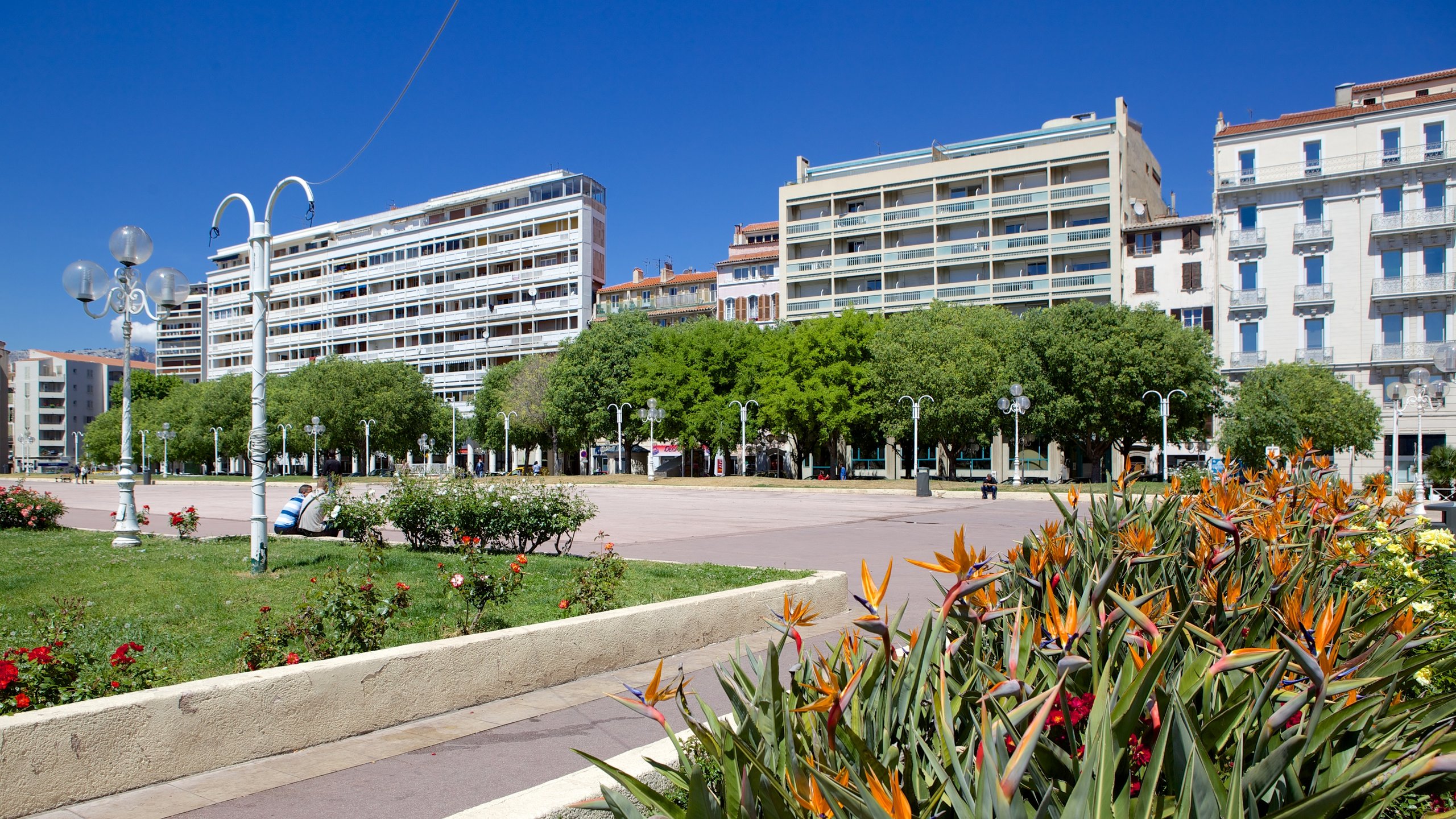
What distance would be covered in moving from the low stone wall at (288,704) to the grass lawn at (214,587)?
740 millimetres

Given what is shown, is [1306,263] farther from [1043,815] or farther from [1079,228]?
[1043,815]

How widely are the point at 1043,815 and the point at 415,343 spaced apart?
300 ft

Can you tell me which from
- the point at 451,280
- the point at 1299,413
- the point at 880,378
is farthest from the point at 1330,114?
the point at 451,280

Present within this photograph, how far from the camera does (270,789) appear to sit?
4.27 metres

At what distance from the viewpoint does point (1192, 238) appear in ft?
175

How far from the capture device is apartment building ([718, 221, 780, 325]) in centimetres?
7431

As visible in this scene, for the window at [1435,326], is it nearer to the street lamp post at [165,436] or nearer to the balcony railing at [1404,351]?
the balcony railing at [1404,351]

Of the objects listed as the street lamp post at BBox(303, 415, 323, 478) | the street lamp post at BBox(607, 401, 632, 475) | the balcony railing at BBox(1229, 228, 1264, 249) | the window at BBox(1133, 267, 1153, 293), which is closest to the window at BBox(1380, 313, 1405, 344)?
the balcony railing at BBox(1229, 228, 1264, 249)

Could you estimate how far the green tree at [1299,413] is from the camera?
40438 mm

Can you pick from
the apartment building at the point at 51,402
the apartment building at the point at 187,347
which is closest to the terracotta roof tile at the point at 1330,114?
the apartment building at the point at 187,347

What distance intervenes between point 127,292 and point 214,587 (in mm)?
7638

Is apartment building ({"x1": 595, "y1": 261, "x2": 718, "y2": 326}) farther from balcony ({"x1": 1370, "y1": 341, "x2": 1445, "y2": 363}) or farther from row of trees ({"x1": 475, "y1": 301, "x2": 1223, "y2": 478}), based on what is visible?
balcony ({"x1": 1370, "y1": 341, "x2": 1445, "y2": 363})

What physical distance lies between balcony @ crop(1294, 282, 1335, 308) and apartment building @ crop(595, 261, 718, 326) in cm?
4290

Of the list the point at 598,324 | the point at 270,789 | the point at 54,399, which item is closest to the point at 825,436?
the point at 598,324
